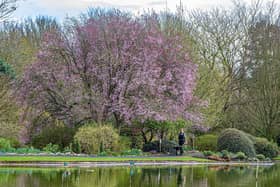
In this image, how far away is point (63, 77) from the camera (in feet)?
138

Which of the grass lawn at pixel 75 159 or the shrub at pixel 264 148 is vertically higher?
the shrub at pixel 264 148

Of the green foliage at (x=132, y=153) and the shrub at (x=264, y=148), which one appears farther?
the shrub at (x=264, y=148)

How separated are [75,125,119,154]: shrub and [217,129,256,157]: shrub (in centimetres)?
851

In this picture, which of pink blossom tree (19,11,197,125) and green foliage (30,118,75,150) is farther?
pink blossom tree (19,11,197,125)

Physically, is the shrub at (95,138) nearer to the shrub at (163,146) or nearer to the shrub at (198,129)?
the shrub at (163,146)

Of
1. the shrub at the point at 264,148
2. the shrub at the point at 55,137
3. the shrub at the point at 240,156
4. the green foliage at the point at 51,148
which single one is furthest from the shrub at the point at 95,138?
the shrub at the point at 264,148

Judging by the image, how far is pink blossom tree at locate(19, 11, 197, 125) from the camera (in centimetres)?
4166

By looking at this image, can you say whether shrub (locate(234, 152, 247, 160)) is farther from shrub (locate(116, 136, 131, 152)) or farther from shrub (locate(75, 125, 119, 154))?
shrub (locate(75, 125, 119, 154))

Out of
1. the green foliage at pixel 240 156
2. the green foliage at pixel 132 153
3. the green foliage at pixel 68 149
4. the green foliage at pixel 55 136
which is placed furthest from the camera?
the green foliage at pixel 240 156

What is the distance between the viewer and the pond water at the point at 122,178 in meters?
22.7

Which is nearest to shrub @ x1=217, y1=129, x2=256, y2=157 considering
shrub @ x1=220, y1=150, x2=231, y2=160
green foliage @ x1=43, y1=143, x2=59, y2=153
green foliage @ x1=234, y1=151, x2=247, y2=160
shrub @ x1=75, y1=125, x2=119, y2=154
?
green foliage @ x1=234, y1=151, x2=247, y2=160

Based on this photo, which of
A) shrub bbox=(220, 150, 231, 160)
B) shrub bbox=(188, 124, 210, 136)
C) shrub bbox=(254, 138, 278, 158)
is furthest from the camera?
shrub bbox=(188, 124, 210, 136)

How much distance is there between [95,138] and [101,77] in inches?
225

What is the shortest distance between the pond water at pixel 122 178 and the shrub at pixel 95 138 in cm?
616
